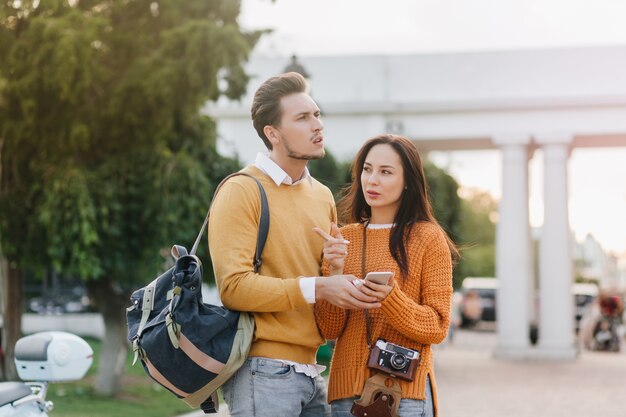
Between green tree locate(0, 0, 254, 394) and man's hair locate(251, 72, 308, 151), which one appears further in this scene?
green tree locate(0, 0, 254, 394)

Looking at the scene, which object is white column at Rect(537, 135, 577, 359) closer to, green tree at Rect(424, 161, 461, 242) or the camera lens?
green tree at Rect(424, 161, 461, 242)

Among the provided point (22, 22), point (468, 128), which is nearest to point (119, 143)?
point (22, 22)

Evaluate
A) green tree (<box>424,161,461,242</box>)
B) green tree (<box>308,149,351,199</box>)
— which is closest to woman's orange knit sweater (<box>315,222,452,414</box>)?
green tree (<box>308,149,351,199</box>)

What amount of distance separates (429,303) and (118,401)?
8987 millimetres

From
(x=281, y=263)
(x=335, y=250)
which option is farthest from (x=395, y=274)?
(x=281, y=263)

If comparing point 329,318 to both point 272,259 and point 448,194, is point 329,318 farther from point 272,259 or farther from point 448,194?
point 448,194

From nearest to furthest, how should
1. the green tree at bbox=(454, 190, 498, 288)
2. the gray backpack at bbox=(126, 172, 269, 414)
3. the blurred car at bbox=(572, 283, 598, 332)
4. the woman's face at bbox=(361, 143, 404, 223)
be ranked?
the gray backpack at bbox=(126, 172, 269, 414) < the woman's face at bbox=(361, 143, 404, 223) < the blurred car at bbox=(572, 283, 598, 332) < the green tree at bbox=(454, 190, 498, 288)

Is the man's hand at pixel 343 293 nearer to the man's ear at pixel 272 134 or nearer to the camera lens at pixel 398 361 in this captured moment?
the camera lens at pixel 398 361

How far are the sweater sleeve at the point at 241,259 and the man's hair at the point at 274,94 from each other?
12.3 inches

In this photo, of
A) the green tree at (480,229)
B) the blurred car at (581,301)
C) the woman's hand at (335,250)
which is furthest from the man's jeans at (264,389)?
the green tree at (480,229)

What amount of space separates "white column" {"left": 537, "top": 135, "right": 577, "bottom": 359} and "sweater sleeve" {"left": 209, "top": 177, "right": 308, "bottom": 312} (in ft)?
59.7

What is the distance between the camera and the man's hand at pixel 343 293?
3230 mm

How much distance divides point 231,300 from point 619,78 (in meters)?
19.0

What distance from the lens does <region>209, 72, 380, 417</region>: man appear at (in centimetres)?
329
